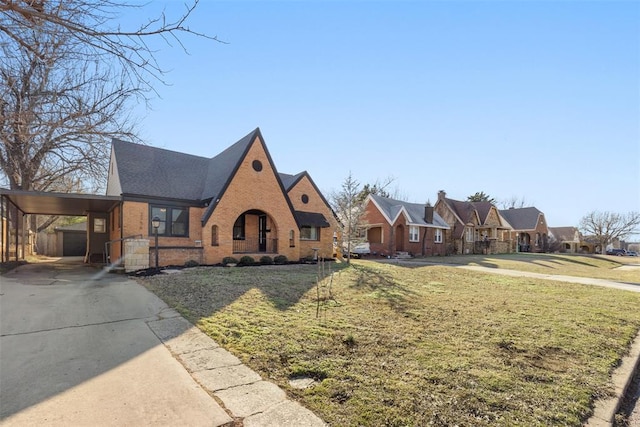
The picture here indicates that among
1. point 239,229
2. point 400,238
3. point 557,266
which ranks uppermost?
point 239,229

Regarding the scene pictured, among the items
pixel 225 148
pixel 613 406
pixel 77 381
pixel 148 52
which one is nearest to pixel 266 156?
pixel 225 148

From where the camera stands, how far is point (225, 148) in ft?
71.6

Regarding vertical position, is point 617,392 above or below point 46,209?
below

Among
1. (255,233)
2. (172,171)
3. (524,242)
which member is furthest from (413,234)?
(524,242)

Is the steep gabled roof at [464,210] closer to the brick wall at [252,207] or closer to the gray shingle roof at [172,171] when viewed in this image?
the brick wall at [252,207]

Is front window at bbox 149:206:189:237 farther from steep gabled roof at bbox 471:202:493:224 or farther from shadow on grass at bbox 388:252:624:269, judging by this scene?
steep gabled roof at bbox 471:202:493:224

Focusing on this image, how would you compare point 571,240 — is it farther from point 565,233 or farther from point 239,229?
point 239,229

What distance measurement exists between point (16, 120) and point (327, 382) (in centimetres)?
642

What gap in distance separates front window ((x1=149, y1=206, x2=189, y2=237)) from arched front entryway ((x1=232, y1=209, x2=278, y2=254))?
2876mm

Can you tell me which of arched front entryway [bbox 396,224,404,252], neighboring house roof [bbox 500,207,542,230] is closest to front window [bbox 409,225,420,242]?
arched front entryway [bbox 396,224,404,252]

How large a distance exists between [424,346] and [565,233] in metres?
73.8

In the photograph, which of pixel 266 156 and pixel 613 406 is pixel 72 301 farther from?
pixel 266 156

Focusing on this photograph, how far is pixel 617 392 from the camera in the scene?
405 centimetres

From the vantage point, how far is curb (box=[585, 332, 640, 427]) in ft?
11.2
